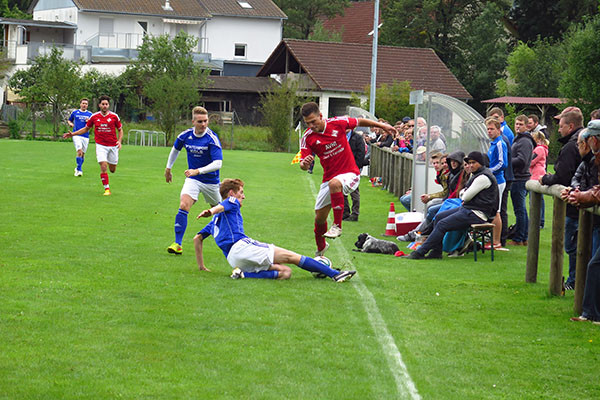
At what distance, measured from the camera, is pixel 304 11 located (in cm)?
8094

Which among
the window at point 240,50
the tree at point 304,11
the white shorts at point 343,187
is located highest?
the tree at point 304,11

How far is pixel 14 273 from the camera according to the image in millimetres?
10055

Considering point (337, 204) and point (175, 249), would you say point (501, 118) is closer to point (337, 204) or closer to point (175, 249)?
point (337, 204)

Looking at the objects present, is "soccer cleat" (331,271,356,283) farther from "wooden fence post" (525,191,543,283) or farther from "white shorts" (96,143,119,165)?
"white shorts" (96,143,119,165)

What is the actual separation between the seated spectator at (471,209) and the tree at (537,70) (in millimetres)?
45702

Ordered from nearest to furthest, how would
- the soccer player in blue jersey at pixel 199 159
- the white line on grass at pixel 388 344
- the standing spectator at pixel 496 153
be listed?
1. the white line on grass at pixel 388 344
2. the soccer player in blue jersey at pixel 199 159
3. the standing spectator at pixel 496 153

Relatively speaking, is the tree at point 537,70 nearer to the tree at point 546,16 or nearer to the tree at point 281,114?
the tree at point 546,16

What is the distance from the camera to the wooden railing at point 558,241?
893 centimetres

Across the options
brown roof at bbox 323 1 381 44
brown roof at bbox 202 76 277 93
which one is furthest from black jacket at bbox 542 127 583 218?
brown roof at bbox 323 1 381 44

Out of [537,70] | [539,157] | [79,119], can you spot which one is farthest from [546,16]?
[539,157]

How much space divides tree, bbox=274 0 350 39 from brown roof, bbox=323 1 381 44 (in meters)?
2.16

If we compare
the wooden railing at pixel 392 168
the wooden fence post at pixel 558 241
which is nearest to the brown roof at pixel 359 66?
the wooden railing at pixel 392 168

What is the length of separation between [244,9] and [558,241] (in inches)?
2623

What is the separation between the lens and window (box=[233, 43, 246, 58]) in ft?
242
